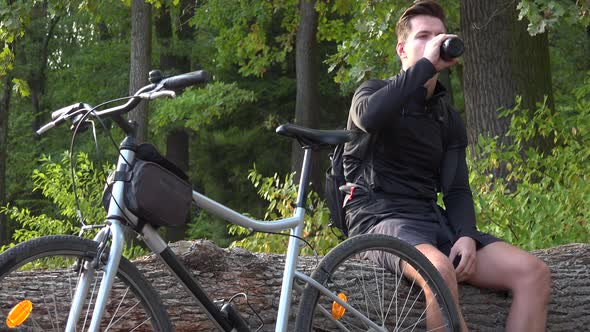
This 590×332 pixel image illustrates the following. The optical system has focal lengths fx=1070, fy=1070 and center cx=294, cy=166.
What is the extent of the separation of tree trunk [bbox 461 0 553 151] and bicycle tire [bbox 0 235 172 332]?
6449 mm

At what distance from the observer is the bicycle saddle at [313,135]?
12.1 feet

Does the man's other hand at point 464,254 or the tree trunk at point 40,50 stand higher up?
the tree trunk at point 40,50

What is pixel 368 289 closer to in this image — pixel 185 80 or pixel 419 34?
pixel 419 34

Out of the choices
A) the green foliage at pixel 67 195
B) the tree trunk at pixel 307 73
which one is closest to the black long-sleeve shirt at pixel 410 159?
the green foliage at pixel 67 195

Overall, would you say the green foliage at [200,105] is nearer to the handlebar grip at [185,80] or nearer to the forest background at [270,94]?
the forest background at [270,94]

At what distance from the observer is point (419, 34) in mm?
4398

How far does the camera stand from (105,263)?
3.06 m

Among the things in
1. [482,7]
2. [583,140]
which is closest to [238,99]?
[482,7]

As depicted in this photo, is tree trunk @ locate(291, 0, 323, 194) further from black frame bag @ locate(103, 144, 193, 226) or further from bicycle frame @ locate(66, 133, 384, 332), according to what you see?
black frame bag @ locate(103, 144, 193, 226)

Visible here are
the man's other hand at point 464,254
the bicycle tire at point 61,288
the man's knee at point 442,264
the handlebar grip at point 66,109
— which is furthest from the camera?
the man's other hand at point 464,254

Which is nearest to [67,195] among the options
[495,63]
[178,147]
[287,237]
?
[287,237]

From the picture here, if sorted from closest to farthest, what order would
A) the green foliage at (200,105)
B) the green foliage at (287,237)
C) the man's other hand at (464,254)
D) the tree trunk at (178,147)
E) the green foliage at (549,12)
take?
the man's other hand at (464,254)
the green foliage at (287,237)
the green foliage at (549,12)
the green foliage at (200,105)
the tree trunk at (178,147)

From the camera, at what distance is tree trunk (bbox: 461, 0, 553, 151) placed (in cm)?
967

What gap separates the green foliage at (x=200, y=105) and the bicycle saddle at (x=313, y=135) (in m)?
14.9
